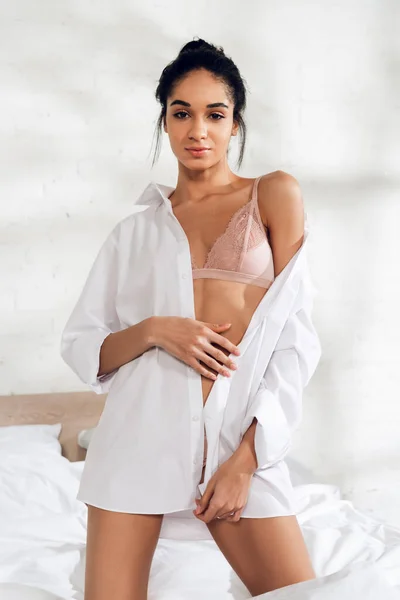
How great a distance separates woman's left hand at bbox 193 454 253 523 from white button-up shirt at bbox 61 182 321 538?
3 cm

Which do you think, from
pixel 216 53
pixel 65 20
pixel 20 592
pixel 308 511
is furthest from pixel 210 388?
pixel 65 20

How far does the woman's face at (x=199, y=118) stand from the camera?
1.50 metres

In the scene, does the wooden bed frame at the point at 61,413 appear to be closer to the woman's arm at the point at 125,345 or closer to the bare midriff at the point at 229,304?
the woman's arm at the point at 125,345

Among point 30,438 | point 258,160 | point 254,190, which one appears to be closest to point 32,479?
point 30,438

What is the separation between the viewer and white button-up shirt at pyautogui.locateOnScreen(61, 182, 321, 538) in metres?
1.39

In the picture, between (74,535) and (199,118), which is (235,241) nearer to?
(199,118)

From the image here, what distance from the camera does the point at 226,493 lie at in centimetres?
132

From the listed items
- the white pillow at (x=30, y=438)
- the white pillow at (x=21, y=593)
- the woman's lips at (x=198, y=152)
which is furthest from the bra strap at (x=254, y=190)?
the white pillow at (x=30, y=438)

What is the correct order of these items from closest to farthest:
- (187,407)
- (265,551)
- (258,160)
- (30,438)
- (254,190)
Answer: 1. (265,551)
2. (187,407)
3. (254,190)
4. (30,438)
5. (258,160)

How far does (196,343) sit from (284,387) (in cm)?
19

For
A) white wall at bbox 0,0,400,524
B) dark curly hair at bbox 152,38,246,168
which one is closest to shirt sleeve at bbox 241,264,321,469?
dark curly hair at bbox 152,38,246,168

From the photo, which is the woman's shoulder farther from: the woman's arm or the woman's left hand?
the woman's left hand

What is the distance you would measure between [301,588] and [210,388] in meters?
0.41

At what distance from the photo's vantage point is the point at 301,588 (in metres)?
1.17
